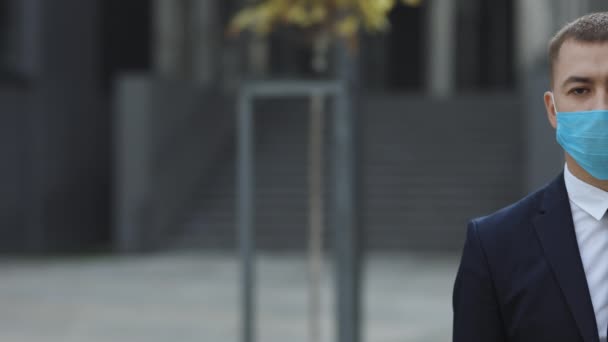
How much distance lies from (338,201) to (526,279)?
425 centimetres

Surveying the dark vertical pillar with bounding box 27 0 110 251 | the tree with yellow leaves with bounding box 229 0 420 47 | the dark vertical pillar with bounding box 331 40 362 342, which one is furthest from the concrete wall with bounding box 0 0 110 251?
the dark vertical pillar with bounding box 331 40 362 342

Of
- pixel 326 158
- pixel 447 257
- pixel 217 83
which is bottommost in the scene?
pixel 447 257

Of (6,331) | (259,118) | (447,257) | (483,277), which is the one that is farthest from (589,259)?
(259,118)

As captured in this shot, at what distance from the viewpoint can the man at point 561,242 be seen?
200cm

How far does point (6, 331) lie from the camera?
970cm

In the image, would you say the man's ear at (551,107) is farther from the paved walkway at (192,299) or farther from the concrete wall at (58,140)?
the concrete wall at (58,140)

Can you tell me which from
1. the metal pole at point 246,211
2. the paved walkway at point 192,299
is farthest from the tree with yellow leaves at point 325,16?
the paved walkway at point 192,299

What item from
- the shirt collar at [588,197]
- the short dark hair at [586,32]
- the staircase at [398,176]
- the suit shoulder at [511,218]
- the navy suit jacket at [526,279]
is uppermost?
the short dark hair at [586,32]

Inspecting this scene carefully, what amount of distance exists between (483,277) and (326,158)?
16.4 m

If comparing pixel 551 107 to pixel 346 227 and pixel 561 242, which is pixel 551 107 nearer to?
pixel 561 242

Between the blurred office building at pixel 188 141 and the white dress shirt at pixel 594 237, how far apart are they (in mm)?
11523

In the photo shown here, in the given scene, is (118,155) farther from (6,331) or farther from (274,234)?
(6,331)

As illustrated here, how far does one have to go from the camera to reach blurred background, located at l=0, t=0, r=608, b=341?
13078 millimetres

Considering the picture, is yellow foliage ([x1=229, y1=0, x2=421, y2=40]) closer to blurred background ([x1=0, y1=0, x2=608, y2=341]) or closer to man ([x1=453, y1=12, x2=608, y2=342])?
man ([x1=453, y1=12, x2=608, y2=342])
